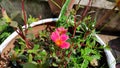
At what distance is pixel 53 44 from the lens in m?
1.23

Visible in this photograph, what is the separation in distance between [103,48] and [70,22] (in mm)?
205

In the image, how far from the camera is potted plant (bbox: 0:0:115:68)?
1223 mm

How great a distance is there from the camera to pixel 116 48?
1.78 m

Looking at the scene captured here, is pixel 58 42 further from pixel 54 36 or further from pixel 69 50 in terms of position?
pixel 69 50

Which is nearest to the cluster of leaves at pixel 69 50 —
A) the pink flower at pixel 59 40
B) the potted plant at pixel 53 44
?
the potted plant at pixel 53 44

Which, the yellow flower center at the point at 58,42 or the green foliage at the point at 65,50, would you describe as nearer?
the yellow flower center at the point at 58,42

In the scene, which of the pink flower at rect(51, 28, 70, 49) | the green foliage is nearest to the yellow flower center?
the pink flower at rect(51, 28, 70, 49)

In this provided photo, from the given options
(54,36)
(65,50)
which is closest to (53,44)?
(65,50)

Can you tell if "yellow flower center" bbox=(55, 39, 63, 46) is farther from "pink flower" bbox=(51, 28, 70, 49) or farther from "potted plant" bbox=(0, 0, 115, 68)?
"potted plant" bbox=(0, 0, 115, 68)

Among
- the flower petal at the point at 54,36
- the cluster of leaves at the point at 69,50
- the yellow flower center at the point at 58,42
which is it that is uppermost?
the flower petal at the point at 54,36

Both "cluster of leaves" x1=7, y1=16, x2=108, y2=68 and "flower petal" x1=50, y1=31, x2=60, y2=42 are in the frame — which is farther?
"cluster of leaves" x1=7, y1=16, x2=108, y2=68

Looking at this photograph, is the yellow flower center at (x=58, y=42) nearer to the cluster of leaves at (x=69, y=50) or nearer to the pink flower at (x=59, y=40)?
the pink flower at (x=59, y=40)

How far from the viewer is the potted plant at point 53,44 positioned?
48.1 inches

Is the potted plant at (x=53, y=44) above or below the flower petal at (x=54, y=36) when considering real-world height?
below
